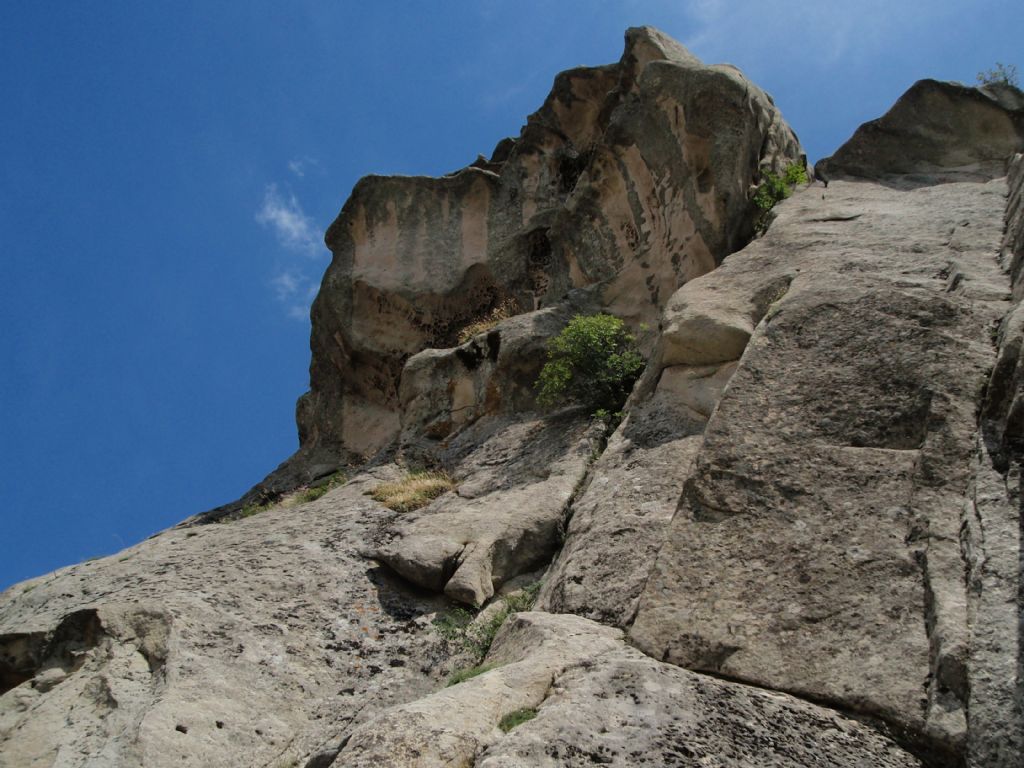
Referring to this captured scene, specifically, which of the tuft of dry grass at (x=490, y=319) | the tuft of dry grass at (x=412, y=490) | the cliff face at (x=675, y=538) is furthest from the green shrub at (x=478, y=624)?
the tuft of dry grass at (x=490, y=319)

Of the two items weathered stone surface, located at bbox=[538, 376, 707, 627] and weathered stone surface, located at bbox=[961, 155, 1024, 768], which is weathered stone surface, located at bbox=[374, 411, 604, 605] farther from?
weathered stone surface, located at bbox=[961, 155, 1024, 768]

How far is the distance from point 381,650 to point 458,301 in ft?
33.4

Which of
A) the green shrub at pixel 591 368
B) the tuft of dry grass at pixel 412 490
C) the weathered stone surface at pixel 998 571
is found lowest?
the weathered stone surface at pixel 998 571

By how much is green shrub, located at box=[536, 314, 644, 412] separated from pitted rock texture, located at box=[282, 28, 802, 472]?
1510mm

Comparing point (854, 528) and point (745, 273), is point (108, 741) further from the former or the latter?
point (745, 273)

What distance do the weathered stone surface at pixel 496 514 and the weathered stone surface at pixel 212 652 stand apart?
1.10 ft

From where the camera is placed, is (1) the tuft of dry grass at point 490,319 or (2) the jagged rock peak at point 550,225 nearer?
(2) the jagged rock peak at point 550,225

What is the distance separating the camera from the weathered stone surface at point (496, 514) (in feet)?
33.1

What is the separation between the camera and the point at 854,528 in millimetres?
6965

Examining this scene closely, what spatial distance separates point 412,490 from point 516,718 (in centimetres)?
652

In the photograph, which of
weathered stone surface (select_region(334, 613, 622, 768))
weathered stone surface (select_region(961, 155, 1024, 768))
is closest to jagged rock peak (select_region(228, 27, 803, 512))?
weathered stone surface (select_region(334, 613, 622, 768))

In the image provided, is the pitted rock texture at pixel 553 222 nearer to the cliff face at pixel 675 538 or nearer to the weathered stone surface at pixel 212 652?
the cliff face at pixel 675 538

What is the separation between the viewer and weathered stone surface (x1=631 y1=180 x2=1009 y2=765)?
19.9ft

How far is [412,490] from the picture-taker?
1230 cm
